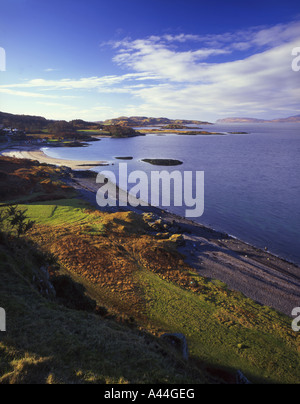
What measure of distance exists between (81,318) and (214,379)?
7.32 meters

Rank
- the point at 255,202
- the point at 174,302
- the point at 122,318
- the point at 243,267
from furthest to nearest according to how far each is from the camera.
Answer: the point at 255,202, the point at 243,267, the point at 174,302, the point at 122,318

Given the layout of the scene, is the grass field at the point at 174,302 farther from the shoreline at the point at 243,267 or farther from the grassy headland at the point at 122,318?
the shoreline at the point at 243,267

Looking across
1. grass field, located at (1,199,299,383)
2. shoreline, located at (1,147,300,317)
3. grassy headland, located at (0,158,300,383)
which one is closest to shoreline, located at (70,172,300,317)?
shoreline, located at (1,147,300,317)

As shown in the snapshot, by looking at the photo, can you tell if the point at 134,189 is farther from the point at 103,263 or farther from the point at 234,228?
the point at 103,263

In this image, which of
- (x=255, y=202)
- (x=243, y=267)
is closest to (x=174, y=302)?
(x=243, y=267)

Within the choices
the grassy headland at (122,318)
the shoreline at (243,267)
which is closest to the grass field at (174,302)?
the grassy headland at (122,318)

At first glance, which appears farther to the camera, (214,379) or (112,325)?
(112,325)

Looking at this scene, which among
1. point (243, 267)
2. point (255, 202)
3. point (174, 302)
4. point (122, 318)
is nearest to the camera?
point (122, 318)

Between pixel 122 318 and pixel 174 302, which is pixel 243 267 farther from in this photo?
A: pixel 122 318

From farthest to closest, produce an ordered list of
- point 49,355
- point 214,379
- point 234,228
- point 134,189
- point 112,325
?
point 134,189
point 234,228
point 112,325
point 214,379
point 49,355

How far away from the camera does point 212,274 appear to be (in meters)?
22.3

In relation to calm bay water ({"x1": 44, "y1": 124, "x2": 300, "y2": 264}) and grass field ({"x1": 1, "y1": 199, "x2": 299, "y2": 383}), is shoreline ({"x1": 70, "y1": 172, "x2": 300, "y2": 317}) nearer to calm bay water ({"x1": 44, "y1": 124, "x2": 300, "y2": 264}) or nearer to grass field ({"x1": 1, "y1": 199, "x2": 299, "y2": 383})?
grass field ({"x1": 1, "y1": 199, "x2": 299, "y2": 383})
